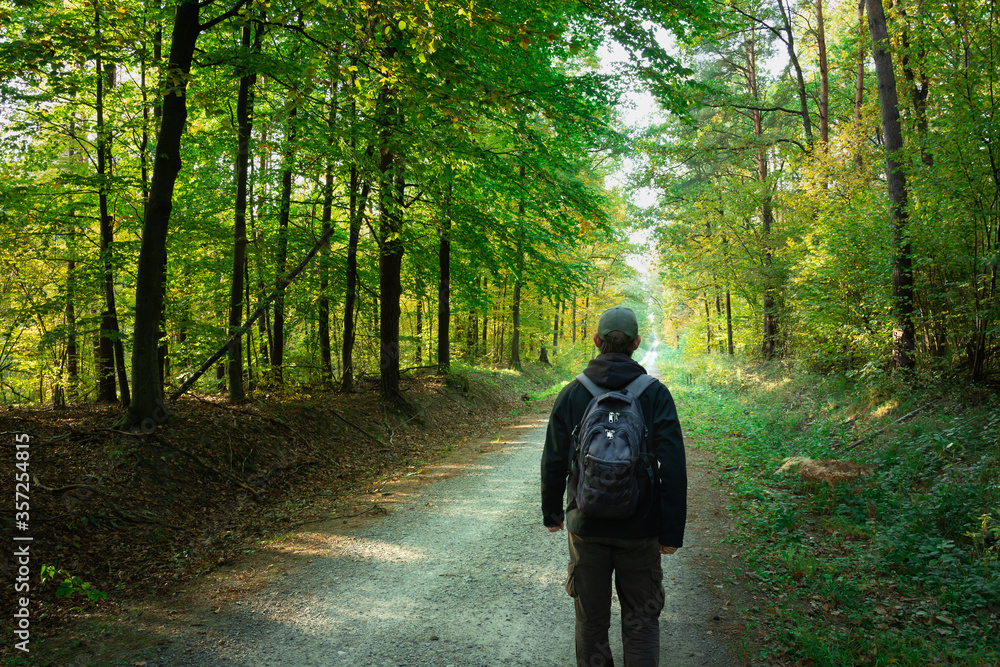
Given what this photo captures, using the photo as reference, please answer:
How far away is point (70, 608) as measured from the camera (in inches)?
163

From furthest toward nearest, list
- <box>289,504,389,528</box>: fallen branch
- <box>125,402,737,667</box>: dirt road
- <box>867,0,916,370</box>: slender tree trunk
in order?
<box>867,0,916,370</box>: slender tree trunk
<box>289,504,389,528</box>: fallen branch
<box>125,402,737,667</box>: dirt road

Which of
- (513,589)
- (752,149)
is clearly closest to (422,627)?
(513,589)

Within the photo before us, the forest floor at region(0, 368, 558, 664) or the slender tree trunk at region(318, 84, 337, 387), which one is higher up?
the slender tree trunk at region(318, 84, 337, 387)

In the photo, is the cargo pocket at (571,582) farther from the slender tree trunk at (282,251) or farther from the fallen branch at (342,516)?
the slender tree trunk at (282,251)

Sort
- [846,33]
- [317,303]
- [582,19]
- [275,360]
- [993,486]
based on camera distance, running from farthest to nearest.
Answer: [846,33], [275,360], [317,303], [582,19], [993,486]

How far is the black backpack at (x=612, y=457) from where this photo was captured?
2.60 m

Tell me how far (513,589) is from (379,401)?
25.8 feet

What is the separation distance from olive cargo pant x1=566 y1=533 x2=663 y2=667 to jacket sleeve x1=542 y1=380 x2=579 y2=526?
23cm

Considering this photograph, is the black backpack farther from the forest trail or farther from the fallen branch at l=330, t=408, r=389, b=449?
the fallen branch at l=330, t=408, r=389, b=449

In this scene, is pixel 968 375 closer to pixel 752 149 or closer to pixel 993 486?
pixel 993 486

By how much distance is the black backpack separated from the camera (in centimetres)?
260

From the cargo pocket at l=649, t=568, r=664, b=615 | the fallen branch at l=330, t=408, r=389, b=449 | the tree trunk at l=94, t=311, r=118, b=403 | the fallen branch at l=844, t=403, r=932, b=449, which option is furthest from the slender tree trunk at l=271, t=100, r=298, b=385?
the fallen branch at l=844, t=403, r=932, b=449

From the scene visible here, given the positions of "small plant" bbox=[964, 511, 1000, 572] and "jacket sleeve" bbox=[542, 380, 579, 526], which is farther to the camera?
"small plant" bbox=[964, 511, 1000, 572]

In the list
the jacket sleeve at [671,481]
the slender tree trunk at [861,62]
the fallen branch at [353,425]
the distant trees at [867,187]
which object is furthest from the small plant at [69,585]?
the slender tree trunk at [861,62]
